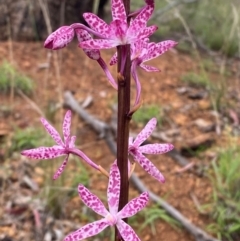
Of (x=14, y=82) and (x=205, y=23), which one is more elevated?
(x=205, y=23)

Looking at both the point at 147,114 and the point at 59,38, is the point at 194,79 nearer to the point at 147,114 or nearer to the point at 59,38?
the point at 147,114

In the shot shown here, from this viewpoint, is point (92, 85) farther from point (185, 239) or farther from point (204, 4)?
point (204, 4)

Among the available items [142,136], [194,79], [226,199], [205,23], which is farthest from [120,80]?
[205,23]

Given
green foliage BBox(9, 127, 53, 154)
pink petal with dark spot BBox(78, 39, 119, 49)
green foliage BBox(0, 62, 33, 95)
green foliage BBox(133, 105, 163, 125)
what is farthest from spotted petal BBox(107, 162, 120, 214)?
green foliage BBox(0, 62, 33, 95)

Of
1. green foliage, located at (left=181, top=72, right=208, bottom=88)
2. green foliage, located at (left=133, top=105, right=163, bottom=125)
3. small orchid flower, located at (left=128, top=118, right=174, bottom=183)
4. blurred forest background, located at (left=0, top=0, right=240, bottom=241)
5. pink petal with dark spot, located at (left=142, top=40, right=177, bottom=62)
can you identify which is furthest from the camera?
green foliage, located at (left=181, top=72, right=208, bottom=88)

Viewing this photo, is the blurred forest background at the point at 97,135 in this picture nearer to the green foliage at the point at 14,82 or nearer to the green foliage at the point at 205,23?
the green foliage at the point at 14,82

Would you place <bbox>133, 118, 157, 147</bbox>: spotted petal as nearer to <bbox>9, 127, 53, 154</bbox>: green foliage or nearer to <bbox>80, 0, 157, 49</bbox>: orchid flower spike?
<bbox>80, 0, 157, 49</bbox>: orchid flower spike
